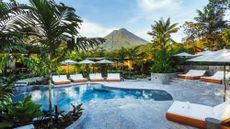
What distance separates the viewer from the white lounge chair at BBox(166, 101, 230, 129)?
15.7ft

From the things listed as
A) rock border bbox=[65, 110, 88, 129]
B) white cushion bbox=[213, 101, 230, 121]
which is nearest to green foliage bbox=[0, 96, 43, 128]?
rock border bbox=[65, 110, 88, 129]

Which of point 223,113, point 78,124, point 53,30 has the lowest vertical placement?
point 78,124

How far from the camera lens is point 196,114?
5258 millimetres

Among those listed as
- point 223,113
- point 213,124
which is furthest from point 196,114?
point 213,124

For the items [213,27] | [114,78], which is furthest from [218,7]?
[114,78]

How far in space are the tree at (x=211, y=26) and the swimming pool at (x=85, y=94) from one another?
49.1 feet

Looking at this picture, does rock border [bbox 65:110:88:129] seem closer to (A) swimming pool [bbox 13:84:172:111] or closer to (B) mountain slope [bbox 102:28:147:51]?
(A) swimming pool [bbox 13:84:172:111]

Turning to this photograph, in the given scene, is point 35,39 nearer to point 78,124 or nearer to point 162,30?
point 78,124

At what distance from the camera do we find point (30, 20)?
418cm

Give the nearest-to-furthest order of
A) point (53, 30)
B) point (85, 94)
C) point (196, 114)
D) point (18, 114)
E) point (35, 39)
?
point (18, 114) < point (53, 30) < point (35, 39) < point (196, 114) < point (85, 94)

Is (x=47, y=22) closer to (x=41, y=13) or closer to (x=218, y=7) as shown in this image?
(x=41, y=13)

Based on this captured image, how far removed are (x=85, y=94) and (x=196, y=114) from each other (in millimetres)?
9074

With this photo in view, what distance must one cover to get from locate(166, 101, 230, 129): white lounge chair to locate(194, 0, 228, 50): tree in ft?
61.3

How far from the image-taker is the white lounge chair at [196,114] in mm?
4786
